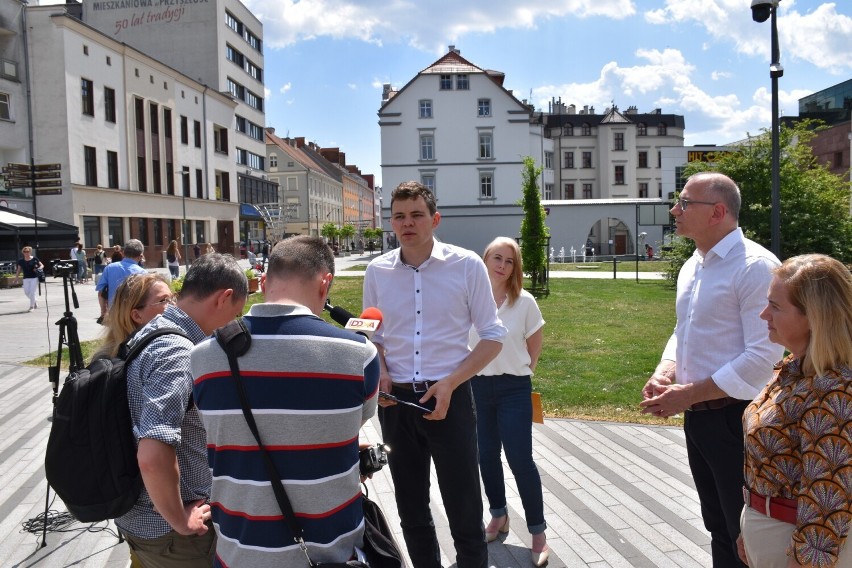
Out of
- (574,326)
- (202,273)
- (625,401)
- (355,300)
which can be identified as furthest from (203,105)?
(202,273)

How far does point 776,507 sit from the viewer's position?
2.32 meters

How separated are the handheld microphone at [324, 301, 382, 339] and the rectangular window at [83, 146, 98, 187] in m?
40.4

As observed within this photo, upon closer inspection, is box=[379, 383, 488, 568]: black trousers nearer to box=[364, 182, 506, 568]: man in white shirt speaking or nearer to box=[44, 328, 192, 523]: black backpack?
box=[364, 182, 506, 568]: man in white shirt speaking

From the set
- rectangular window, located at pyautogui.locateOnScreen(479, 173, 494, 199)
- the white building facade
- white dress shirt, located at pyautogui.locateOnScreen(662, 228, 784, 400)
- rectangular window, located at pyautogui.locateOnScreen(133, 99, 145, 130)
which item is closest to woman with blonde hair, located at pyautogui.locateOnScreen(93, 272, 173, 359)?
white dress shirt, located at pyautogui.locateOnScreen(662, 228, 784, 400)

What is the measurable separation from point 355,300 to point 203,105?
38.3 meters

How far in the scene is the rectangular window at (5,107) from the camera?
3406 cm

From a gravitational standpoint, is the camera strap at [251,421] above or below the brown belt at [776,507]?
above

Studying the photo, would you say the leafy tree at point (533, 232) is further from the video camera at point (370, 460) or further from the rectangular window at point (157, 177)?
the rectangular window at point (157, 177)

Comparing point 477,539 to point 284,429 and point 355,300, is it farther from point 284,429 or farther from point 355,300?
point 355,300

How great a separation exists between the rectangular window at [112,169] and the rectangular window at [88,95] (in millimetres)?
2861

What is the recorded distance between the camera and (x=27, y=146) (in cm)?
3509

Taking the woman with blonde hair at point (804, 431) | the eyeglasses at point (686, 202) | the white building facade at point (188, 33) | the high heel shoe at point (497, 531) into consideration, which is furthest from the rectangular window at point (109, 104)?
the woman with blonde hair at point (804, 431)

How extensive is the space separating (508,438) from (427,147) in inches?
2029

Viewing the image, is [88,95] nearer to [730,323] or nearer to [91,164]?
[91,164]
